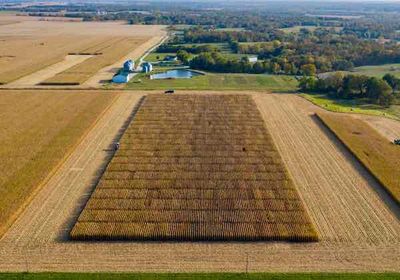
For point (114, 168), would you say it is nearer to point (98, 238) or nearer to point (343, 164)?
point (98, 238)

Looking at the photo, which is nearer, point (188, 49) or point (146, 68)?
point (146, 68)

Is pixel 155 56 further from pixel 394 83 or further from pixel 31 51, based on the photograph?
pixel 394 83

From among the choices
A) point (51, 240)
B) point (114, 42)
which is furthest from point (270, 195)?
point (114, 42)

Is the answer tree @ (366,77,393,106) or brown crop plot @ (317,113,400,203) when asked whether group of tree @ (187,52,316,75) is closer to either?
tree @ (366,77,393,106)

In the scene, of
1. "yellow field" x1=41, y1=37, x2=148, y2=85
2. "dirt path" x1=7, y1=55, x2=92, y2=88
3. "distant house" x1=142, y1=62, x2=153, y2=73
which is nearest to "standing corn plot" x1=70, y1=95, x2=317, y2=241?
"yellow field" x1=41, y1=37, x2=148, y2=85

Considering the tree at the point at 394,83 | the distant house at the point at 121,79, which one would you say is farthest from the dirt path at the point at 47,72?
the tree at the point at 394,83

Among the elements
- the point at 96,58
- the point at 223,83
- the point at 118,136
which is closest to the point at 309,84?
the point at 223,83
